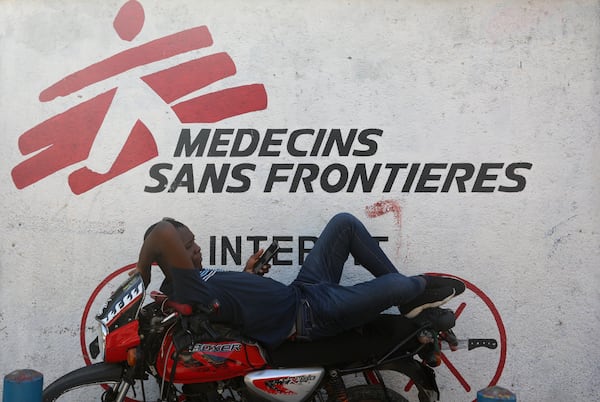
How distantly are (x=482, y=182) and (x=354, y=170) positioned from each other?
817 millimetres

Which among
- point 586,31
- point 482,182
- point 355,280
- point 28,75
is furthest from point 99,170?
point 586,31

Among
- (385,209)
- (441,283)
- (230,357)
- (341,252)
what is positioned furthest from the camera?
(385,209)

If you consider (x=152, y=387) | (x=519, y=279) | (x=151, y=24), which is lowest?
(x=152, y=387)

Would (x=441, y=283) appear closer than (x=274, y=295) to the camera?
No

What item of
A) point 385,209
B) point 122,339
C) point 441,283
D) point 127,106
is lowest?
point 122,339

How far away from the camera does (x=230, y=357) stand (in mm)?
3068

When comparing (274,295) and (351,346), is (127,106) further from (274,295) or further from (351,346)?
(351,346)

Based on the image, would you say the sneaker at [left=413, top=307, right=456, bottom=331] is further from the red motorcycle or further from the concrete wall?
the concrete wall

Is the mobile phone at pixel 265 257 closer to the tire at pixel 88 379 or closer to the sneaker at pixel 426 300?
the sneaker at pixel 426 300

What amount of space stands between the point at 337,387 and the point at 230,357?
1.90 ft

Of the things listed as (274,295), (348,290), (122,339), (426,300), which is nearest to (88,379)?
(122,339)

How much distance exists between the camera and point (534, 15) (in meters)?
3.99

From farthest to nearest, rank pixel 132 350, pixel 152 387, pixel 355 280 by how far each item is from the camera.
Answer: pixel 355 280 → pixel 152 387 → pixel 132 350

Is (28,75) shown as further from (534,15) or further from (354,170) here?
(534,15)
